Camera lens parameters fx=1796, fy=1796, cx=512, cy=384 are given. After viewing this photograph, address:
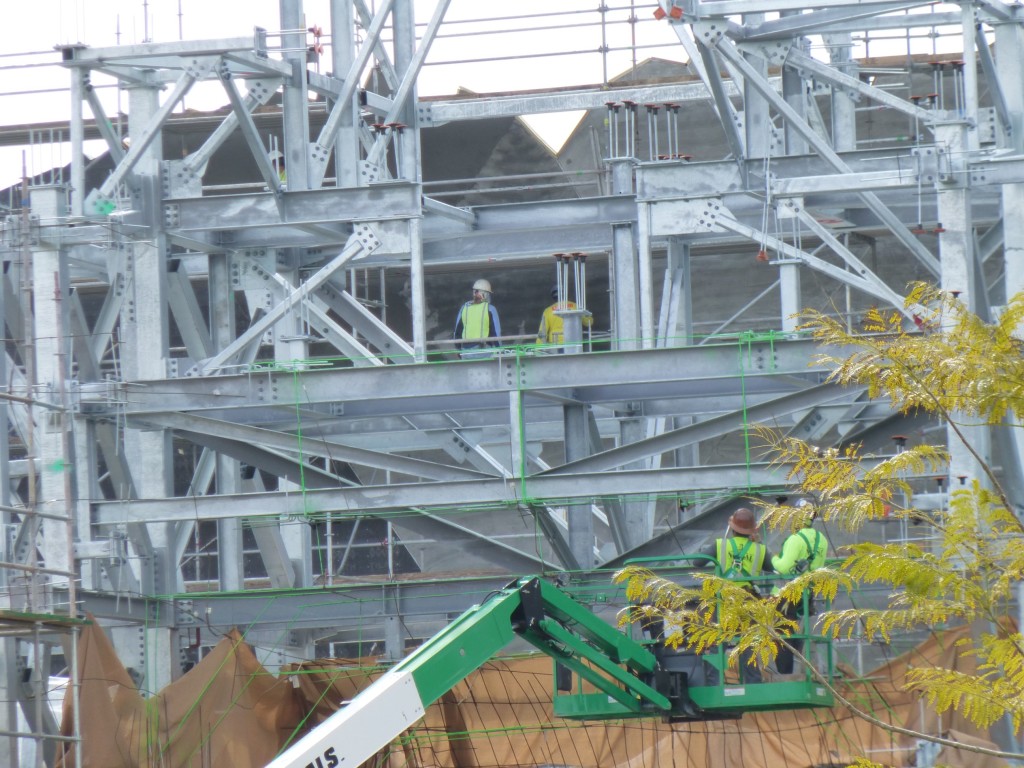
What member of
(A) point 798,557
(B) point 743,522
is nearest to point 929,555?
(A) point 798,557

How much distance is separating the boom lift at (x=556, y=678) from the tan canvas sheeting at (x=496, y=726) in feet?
10.4

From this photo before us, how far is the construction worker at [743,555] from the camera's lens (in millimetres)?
14180

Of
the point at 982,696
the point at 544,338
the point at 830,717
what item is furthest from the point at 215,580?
the point at 982,696

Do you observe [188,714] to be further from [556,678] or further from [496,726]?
[556,678]

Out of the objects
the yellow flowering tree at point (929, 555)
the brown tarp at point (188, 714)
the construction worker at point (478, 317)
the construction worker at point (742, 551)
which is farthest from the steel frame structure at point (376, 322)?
the yellow flowering tree at point (929, 555)

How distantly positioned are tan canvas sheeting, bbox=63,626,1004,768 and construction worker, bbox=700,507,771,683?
3283 mm

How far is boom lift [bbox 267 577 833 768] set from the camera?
11.8 meters

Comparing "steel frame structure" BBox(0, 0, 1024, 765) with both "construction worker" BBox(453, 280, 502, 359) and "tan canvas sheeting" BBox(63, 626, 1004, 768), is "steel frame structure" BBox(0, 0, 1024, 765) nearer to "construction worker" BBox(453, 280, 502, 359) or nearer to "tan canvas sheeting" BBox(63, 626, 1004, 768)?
"construction worker" BBox(453, 280, 502, 359)

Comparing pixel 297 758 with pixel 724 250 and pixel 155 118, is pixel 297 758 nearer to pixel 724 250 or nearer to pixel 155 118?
pixel 155 118

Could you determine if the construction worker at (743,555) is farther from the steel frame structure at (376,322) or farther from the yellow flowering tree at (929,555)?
the yellow flowering tree at (929,555)

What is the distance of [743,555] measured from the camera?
14.4 m

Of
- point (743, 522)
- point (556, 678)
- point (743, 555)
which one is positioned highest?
point (743, 522)

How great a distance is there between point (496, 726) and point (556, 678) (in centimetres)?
406

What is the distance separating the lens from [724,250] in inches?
1193
